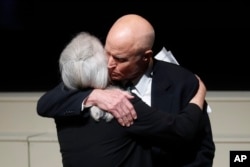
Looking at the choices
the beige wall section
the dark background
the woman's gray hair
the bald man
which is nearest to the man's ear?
the bald man

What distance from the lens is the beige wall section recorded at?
2867 mm

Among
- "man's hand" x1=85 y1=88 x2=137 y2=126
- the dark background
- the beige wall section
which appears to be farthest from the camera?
the dark background

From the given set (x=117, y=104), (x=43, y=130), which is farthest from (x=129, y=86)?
(x=43, y=130)

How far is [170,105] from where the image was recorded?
1.51 meters

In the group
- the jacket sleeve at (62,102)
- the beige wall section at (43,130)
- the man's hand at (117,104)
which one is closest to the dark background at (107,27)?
the beige wall section at (43,130)

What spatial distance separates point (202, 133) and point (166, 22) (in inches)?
108

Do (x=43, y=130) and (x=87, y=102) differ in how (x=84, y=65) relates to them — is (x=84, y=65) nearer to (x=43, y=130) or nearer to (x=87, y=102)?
(x=87, y=102)

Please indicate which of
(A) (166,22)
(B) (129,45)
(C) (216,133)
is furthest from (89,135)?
(A) (166,22)

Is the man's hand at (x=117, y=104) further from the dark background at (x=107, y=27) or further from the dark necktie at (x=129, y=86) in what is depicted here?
the dark background at (x=107, y=27)

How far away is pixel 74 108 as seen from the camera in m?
1.46

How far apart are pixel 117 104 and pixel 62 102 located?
18 cm

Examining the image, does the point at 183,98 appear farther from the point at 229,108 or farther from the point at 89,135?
the point at 229,108

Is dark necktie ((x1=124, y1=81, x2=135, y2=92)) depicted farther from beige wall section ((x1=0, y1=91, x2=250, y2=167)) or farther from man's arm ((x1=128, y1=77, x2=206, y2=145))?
beige wall section ((x1=0, y1=91, x2=250, y2=167))

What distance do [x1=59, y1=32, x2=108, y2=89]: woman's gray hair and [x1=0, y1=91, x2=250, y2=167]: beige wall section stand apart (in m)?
1.49
